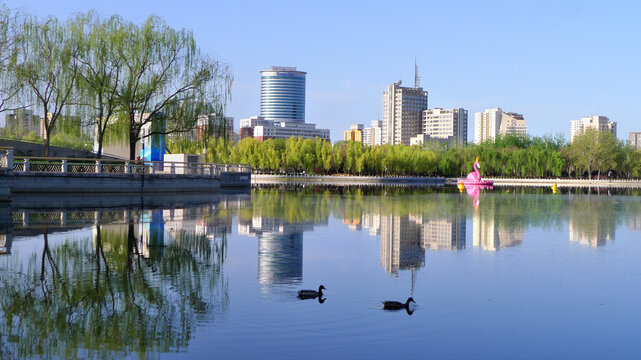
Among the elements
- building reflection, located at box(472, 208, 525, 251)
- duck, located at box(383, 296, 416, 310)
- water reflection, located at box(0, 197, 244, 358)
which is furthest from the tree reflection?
building reflection, located at box(472, 208, 525, 251)

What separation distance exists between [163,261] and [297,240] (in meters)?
4.35

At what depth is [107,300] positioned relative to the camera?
8.27 meters

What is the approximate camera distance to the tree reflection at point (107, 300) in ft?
21.4

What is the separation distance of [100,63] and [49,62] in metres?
2.35

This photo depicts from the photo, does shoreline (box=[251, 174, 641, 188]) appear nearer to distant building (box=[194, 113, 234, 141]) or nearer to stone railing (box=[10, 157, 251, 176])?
distant building (box=[194, 113, 234, 141])

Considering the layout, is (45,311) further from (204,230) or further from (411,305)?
(204,230)

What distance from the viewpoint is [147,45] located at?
108ft

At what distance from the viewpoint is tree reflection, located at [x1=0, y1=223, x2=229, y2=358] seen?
652 cm

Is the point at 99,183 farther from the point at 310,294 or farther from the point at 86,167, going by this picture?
the point at 310,294

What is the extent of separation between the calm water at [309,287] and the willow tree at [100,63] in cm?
1540

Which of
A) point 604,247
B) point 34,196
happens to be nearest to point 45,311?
point 604,247

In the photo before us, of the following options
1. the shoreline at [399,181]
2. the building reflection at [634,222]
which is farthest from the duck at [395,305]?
the shoreline at [399,181]

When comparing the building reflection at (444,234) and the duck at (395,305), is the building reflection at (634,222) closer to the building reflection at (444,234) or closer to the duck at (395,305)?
the building reflection at (444,234)

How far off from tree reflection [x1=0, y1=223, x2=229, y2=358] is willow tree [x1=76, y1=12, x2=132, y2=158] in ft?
68.7
